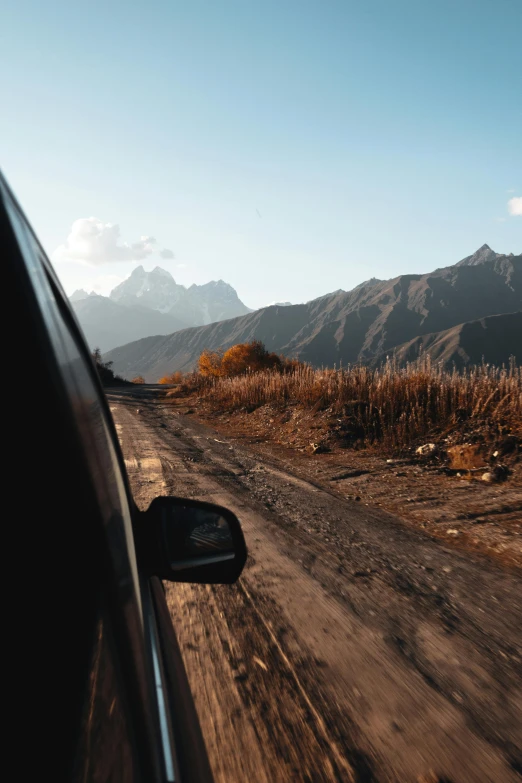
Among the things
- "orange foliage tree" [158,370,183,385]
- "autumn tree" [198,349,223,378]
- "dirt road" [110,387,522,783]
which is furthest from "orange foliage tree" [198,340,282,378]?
"dirt road" [110,387,522,783]

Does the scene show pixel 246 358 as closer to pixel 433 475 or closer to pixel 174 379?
pixel 174 379

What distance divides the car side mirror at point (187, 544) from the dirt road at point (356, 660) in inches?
25.6

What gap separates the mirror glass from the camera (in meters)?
1.33

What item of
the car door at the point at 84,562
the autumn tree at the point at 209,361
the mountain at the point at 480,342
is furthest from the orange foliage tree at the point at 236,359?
the mountain at the point at 480,342

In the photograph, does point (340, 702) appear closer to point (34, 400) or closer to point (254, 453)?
point (34, 400)

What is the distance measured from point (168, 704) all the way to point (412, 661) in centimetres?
155

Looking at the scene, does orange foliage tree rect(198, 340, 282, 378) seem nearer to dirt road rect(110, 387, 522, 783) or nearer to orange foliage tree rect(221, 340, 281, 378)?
orange foliage tree rect(221, 340, 281, 378)

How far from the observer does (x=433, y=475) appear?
6.43 m

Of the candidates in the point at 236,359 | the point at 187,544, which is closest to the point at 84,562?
the point at 187,544

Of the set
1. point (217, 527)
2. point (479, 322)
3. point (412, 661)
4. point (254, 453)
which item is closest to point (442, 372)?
point (254, 453)

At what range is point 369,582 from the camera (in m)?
3.02

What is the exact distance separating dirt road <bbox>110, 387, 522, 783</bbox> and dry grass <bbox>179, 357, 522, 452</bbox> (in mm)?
3944

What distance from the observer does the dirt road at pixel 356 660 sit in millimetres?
1601

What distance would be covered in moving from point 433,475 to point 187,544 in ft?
18.6
